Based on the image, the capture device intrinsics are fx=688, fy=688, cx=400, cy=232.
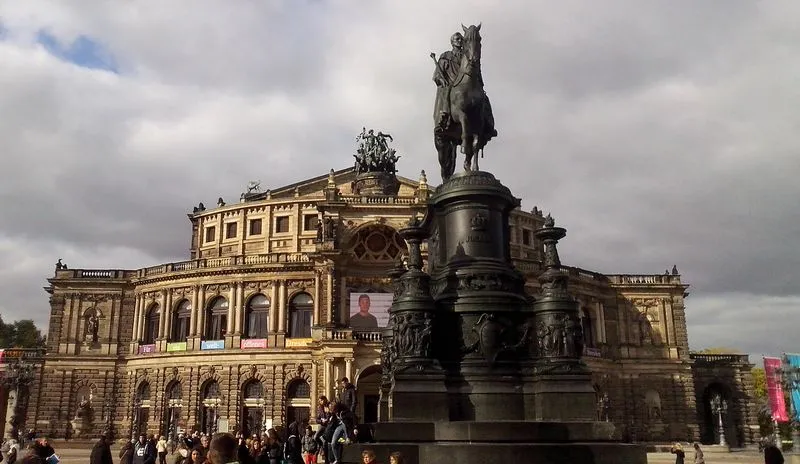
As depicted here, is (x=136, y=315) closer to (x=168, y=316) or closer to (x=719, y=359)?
(x=168, y=316)

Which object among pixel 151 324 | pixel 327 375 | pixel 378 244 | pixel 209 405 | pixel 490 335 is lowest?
pixel 209 405

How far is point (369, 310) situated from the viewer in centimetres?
4734

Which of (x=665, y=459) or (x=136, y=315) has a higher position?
(x=136, y=315)

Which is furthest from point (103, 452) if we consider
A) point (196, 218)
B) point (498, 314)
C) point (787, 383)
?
point (196, 218)

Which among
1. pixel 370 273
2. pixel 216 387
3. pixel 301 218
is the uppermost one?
pixel 301 218

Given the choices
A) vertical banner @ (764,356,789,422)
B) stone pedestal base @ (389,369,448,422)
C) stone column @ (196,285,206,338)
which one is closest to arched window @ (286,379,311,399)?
stone column @ (196,285,206,338)

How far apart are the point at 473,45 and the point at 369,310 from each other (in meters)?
34.5

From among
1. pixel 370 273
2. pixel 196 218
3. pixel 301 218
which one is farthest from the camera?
pixel 196 218

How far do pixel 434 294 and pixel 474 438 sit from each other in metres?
3.07

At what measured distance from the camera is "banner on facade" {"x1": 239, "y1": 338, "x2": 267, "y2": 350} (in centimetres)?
5038

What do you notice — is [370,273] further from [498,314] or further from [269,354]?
[498,314]

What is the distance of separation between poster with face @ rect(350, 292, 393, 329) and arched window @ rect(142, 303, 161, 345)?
17398 millimetres

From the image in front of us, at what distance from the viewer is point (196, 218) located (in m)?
65.1

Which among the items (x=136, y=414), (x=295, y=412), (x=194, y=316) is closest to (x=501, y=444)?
(x=295, y=412)
